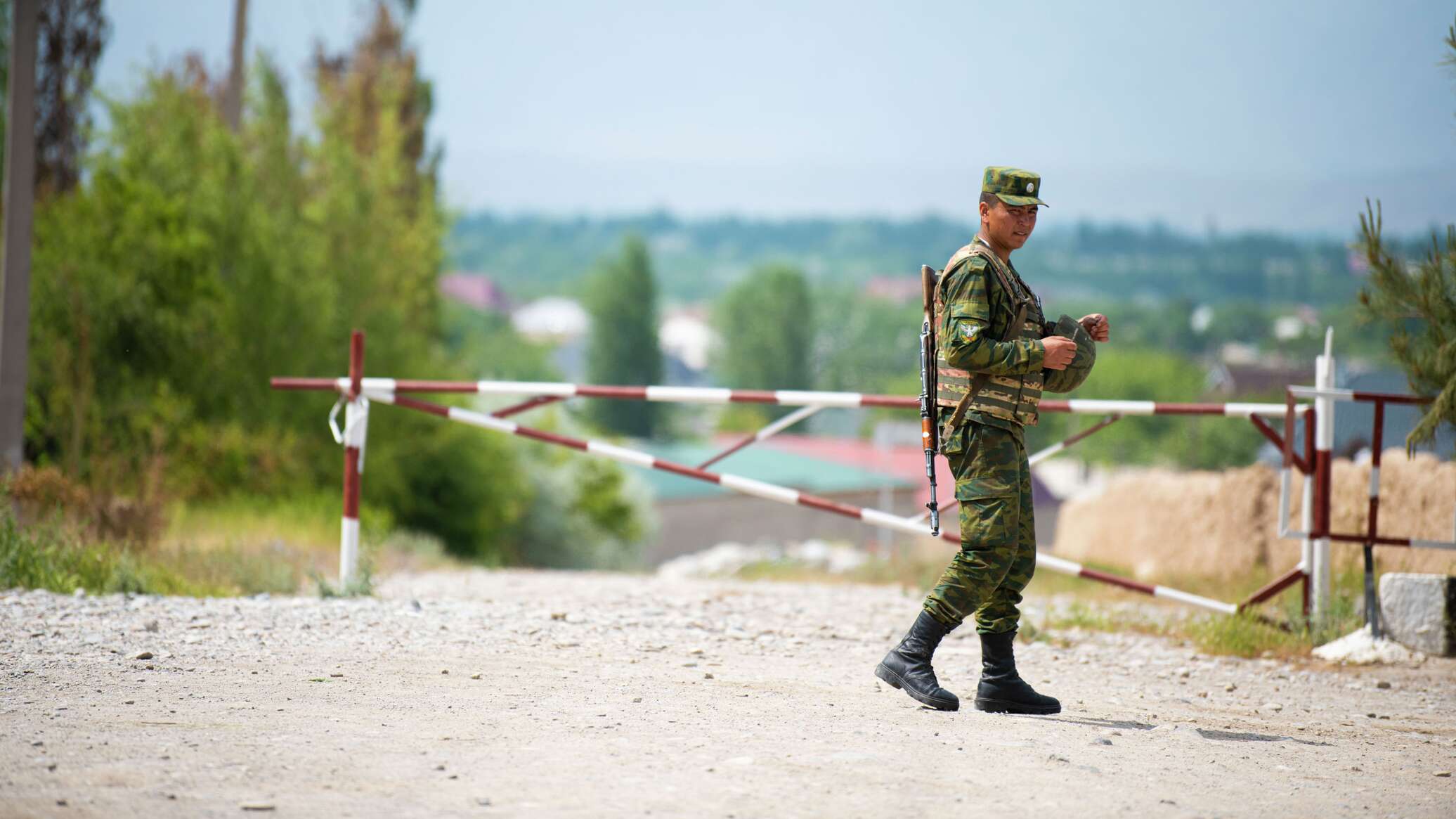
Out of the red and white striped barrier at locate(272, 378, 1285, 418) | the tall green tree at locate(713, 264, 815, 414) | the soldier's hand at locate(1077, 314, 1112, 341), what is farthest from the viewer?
the tall green tree at locate(713, 264, 815, 414)

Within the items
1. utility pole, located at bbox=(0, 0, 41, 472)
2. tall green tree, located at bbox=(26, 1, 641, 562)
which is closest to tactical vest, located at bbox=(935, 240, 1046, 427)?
tall green tree, located at bbox=(26, 1, 641, 562)

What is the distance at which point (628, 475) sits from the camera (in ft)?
124

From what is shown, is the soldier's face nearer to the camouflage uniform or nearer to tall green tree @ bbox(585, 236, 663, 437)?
the camouflage uniform

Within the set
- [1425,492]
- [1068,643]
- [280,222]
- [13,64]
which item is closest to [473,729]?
[1068,643]

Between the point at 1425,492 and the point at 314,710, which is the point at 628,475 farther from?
the point at 314,710

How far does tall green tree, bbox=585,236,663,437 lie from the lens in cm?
Result: 14400

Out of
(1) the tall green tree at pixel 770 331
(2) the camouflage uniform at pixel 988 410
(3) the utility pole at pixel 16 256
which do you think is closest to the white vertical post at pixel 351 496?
(2) the camouflage uniform at pixel 988 410

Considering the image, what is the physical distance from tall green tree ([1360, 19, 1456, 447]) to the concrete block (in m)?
0.84

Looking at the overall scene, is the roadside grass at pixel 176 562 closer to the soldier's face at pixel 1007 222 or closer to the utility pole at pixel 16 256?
the utility pole at pixel 16 256

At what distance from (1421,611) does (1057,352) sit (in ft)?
13.3

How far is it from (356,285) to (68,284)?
7060 millimetres

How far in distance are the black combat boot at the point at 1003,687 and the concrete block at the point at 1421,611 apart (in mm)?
3509

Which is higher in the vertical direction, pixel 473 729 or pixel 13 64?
pixel 13 64

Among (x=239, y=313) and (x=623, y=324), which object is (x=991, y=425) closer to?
(x=239, y=313)
